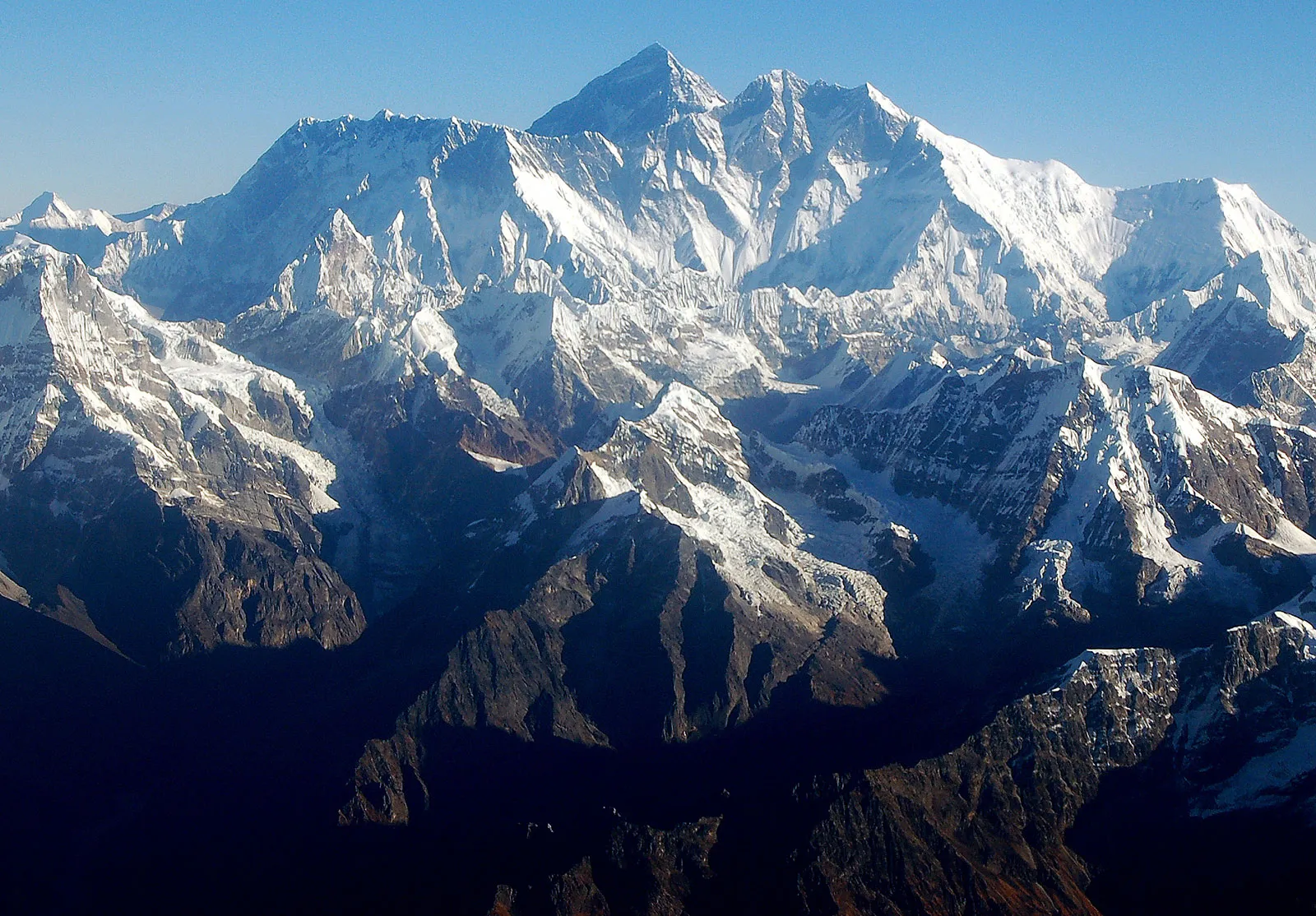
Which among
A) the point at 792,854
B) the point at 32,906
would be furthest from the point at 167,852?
the point at 792,854

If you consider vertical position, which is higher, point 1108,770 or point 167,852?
point 1108,770

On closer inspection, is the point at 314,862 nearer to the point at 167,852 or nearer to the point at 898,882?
the point at 167,852

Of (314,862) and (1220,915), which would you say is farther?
(314,862)

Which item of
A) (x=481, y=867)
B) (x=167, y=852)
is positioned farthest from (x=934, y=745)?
(x=167, y=852)

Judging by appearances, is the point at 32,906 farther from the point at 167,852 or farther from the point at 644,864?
the point at 644,864

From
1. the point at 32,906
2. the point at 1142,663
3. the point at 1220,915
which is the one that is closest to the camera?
the point at 1220,915

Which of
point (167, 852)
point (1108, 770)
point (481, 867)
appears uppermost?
point (1108, 770)

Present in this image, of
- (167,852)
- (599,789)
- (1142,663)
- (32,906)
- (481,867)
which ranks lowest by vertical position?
(32,906)

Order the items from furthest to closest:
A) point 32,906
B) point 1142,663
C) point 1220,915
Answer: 1. point 1142,663
2. point 32,906
3. point 1220,915

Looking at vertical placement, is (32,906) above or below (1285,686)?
below
